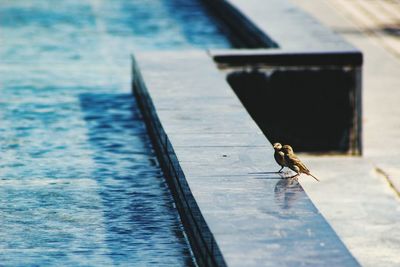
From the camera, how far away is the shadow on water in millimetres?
6215

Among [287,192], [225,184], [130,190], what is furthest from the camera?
[130,190]

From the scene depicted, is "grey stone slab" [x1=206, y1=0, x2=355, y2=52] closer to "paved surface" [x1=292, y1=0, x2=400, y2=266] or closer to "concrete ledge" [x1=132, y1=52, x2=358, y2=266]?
"paved surface" [x1=292, y1=0, x2=400, y2=266]

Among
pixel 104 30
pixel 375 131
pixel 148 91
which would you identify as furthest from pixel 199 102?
pixel 104 30

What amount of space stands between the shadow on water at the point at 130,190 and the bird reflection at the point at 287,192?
0.56 metres

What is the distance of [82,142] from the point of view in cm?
867

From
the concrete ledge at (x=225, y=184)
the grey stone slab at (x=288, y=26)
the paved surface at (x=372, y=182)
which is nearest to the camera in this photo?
the concrete ledge at (x=225, y=184)

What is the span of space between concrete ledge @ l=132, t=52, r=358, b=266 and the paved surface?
1191 millimetres

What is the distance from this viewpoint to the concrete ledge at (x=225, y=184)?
17.2 feet

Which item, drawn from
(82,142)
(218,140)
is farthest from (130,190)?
(82,142)

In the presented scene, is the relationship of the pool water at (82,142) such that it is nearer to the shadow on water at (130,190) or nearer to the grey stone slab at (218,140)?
the shadow on water at (130,190)

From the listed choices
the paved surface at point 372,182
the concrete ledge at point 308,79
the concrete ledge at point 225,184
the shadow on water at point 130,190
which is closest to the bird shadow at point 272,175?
the concrete ledge at point 225,184

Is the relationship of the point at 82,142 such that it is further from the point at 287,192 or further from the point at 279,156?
the point at 287,192

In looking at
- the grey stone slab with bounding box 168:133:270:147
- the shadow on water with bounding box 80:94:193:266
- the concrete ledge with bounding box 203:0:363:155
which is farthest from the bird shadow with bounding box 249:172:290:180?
the concrete ledge with bounding box 203:0:363:155

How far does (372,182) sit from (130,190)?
10.8 ft
